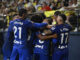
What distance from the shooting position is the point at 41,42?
6.96 m

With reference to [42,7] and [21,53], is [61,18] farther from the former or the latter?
[42,7]

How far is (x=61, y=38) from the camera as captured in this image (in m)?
6.86

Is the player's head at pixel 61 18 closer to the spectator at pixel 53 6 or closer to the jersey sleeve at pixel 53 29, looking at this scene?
the jersey sleeve at pixel 53 29

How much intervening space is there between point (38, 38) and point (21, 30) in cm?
57

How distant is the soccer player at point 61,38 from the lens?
6.79 metres

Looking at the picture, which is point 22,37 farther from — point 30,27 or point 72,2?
point 72,2

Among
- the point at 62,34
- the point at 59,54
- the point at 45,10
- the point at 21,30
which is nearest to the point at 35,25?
the point at 21,30

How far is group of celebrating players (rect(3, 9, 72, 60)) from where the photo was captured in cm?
670

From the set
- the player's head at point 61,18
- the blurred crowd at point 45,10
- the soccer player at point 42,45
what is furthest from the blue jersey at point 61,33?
the blurred crowd at point 45,10

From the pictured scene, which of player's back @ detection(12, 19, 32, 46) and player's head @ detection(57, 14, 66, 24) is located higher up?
player's head @ detection(57, 14, 66, 24)

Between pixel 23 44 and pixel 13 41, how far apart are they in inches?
19.9

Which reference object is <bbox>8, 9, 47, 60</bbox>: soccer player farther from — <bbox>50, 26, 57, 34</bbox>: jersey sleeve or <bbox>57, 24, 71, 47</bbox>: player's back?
<bbox>57, 24, 71, 47</bbox>: player's back

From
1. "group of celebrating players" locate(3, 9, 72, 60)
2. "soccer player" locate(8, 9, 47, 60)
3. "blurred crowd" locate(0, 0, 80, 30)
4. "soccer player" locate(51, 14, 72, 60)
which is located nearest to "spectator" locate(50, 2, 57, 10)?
"blurred crowd" locate(0, 0, 80, 30)

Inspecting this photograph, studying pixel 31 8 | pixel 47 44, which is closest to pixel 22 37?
pixel 47 44
